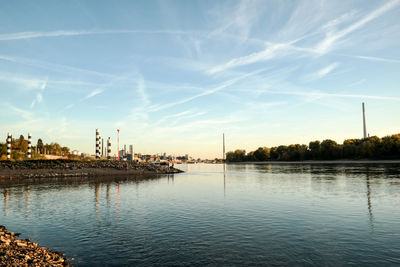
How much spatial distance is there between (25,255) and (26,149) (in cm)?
10069

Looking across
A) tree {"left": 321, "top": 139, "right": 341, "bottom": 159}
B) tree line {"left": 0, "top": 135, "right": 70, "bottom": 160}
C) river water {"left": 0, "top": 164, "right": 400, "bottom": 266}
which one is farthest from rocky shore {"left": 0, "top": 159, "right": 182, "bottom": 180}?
tree {"left": 321, "top": 139, "right": 341, "bottom": 159}

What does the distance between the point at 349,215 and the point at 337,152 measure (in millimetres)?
172356

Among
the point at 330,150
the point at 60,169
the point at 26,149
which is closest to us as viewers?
Result: the point at 60,169

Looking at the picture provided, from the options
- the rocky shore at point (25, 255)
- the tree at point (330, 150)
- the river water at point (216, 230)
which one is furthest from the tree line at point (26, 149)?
the tree at point (330, 150)

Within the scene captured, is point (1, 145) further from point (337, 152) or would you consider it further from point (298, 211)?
point (337, 152)

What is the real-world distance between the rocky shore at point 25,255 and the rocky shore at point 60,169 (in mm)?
55900

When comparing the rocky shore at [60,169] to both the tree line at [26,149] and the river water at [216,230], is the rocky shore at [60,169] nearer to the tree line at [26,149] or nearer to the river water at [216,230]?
the tree line at [26,149]

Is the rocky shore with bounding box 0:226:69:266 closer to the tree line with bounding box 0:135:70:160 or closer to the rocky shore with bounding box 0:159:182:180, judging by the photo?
the rocky shore with bounding box 0:159:182:180

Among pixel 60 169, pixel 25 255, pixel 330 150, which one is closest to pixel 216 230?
pixel 25 255

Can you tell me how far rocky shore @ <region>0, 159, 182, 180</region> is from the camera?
204 ft

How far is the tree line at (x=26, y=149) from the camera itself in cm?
8207

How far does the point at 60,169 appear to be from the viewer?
70125mm

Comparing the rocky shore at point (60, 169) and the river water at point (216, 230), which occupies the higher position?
the rocky shore at point (60, 169)

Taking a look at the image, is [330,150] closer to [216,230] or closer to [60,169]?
[60,169]
